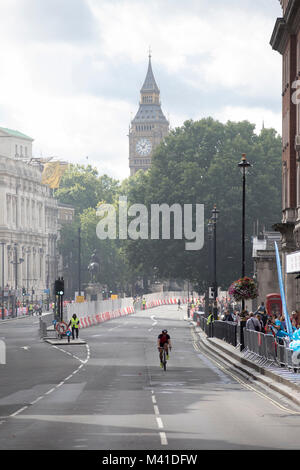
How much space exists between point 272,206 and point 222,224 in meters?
4.73

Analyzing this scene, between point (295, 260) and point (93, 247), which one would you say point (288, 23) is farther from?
point (93, 247)

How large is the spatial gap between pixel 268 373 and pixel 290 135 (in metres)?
28.2

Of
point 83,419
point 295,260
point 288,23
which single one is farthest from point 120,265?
point 83,419

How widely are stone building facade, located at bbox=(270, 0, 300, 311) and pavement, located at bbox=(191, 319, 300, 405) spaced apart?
8.82 m

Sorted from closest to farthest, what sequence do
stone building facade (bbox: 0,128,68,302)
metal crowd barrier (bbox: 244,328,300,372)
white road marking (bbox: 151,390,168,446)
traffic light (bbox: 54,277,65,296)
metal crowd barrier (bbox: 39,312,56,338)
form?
white road marking (bbox: 151,390,168,446) < metal crowd barrier (bbox: 244,328,300,372) < traffic light (bbox: 54,277,65,296) < metal crowd barrier (bbox: 39,312,56,338) < stone building facade (bbox: 0,128,68,302)

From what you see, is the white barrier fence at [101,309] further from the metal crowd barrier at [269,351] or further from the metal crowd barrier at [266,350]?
the metal crowd barrier at [269,351]

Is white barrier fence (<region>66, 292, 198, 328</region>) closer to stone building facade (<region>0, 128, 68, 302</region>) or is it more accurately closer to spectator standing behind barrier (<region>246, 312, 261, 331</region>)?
stone building facade (<region>0, 128, 68, 302</region>)

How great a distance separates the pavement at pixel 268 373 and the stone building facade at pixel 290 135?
8817mm

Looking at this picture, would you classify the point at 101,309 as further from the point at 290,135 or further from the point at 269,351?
the point at 269,351

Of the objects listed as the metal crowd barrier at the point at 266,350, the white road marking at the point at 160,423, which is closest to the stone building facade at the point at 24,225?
the metal crowd barrier at the point at 266,350

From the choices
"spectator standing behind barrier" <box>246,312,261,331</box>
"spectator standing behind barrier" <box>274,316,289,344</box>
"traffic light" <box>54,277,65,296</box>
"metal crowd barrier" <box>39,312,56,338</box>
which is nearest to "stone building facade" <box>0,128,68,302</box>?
"metal crowd barrier" <box>39,312,56,338</box>

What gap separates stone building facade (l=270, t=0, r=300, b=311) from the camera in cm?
5759

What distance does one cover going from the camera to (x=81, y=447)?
17688 millimetres

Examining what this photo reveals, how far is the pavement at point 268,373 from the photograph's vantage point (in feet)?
92.8
